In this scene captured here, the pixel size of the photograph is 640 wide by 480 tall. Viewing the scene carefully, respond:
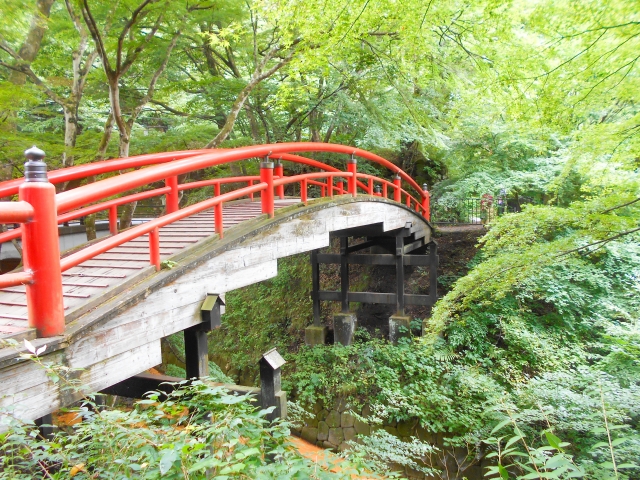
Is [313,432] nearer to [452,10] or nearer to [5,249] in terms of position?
[5,249]

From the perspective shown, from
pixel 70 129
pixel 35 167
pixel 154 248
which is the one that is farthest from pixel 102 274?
pixel 70 129

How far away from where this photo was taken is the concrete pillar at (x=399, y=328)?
28.0 ft

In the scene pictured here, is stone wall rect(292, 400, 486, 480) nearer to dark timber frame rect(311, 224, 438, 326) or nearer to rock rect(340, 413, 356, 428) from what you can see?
rock rect(340, 413, 356, 428)

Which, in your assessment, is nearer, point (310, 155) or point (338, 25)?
point (338, 25)

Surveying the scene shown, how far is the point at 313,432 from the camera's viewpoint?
25.8ft

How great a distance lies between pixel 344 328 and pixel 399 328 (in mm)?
1139

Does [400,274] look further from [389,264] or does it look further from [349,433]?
[349,433]

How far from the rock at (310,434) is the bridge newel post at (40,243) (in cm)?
650

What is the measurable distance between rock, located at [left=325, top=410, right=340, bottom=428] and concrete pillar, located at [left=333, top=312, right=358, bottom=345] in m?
1.54

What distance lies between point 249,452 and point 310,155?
35.4 ft

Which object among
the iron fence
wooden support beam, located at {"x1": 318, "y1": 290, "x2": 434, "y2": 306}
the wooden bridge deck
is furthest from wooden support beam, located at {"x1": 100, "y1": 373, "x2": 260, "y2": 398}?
the iron fence

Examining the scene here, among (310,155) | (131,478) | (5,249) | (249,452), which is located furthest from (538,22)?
(5,249)

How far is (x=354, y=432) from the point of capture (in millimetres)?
7492

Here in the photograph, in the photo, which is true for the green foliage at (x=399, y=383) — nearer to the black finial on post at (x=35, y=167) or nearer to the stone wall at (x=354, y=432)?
the stone wall at (x=354, y=432)
